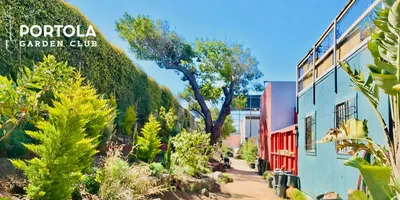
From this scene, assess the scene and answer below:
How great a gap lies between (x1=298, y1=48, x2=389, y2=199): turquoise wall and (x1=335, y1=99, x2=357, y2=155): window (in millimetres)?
108

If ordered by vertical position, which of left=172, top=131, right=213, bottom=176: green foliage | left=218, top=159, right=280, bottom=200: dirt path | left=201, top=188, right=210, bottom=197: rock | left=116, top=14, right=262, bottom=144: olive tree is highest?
left=116, top=14, right=262, bottom=144: olive tree

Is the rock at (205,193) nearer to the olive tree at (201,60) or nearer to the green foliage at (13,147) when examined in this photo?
the green foliage at (13,147)

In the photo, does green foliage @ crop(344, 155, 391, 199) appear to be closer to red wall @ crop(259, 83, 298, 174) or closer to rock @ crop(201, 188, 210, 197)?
rock @ crop(201, 188, 210, 197)

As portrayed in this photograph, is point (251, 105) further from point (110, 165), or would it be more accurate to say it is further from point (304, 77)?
point (110, 165)

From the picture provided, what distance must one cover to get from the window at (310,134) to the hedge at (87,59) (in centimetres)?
709

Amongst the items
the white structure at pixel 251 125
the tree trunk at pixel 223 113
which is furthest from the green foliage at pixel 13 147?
the white structure at pixel 251 125

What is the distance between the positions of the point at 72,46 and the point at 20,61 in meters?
2.81

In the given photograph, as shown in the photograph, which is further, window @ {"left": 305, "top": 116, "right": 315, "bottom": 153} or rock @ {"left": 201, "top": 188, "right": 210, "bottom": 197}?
rock @ {"left": 201, "top": 188, "right": 210, "bottom": 197}

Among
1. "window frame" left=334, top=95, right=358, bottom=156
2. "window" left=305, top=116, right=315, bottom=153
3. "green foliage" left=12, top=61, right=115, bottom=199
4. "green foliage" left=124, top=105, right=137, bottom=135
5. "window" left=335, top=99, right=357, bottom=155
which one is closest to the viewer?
"green foliage" left=12, top=61, right=115, bottom=199

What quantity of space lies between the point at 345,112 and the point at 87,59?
28.1 ft

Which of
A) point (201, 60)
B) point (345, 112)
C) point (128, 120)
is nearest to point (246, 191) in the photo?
point (128, 120)

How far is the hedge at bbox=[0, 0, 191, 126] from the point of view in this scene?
29.1 ft

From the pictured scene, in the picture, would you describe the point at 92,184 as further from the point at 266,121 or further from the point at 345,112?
the point at 266,121

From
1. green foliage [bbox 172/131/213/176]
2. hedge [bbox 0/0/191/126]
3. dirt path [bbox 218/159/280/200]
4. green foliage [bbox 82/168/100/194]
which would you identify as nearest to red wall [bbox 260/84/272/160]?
hedge [bbox 0/0/191/126]
